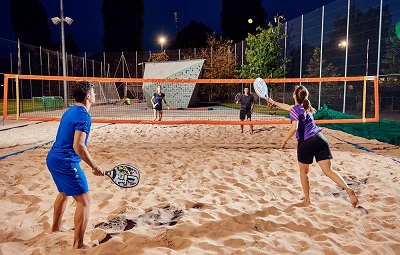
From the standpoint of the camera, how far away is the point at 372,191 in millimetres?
4793

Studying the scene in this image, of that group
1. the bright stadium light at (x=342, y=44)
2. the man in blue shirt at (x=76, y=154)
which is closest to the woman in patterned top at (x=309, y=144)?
the man in blue shirt at (x=76, y=154)

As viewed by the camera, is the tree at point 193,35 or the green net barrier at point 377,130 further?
the tree at point 193,35

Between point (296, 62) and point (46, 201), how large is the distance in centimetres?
1838

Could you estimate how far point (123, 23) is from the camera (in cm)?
5397

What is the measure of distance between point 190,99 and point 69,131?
21256 mm

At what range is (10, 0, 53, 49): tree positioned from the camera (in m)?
48.2

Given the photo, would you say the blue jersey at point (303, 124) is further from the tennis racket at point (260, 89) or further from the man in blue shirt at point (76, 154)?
the man in blue shirt at point (76, 154)

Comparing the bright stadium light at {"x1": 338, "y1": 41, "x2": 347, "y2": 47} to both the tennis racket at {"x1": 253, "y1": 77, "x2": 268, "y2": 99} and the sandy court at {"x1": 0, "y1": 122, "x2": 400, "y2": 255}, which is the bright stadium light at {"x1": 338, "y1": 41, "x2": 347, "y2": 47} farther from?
the tennis racket at {"x1": 253, "y1": 77, "x2": 268, "y2": 99}

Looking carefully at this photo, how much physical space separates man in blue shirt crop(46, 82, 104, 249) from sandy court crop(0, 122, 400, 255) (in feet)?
1.32

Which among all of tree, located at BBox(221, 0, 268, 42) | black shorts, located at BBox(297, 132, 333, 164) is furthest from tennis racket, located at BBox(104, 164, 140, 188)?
tree, located at BBox(221, 0, 268, 42)

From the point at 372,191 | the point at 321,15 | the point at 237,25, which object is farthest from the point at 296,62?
the point at 237,25

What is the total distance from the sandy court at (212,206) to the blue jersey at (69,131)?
885 mm

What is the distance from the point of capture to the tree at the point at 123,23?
53875 mm

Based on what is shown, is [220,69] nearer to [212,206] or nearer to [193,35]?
[212,206]
